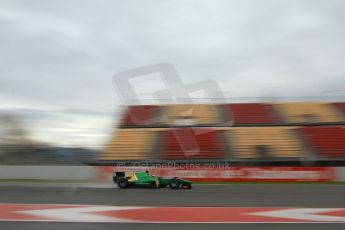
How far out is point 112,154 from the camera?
28391 millimetres

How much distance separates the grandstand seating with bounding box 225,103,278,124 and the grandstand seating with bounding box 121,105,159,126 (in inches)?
208

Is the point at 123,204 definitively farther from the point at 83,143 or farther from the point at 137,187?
the point at 83,143

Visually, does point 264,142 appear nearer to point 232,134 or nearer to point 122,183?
point 232,134

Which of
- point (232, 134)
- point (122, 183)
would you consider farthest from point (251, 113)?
point (122, 183)

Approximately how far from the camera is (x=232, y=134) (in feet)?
94.9

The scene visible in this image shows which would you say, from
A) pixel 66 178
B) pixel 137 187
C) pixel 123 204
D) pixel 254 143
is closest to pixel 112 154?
pixel 66 178

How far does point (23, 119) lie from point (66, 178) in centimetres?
1154

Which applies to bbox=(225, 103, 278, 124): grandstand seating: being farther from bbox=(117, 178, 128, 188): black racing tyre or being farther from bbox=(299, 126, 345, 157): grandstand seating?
bbox=(117, 178, 128, 188): black racing tyre

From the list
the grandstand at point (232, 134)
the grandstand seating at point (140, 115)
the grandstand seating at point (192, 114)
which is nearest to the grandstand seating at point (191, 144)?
the grandstand at point (232, 134)

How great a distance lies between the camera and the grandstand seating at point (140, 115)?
30922mm

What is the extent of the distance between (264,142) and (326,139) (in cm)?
393

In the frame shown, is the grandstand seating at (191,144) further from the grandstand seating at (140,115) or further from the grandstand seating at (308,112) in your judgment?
the grandstand seating at (308,112)

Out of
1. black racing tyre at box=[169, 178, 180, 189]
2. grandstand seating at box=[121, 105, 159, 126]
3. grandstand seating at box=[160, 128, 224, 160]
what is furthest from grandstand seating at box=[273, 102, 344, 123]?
black racing tyre at box=[169, 178, 180, 189]

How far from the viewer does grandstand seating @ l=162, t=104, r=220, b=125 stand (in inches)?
1183
